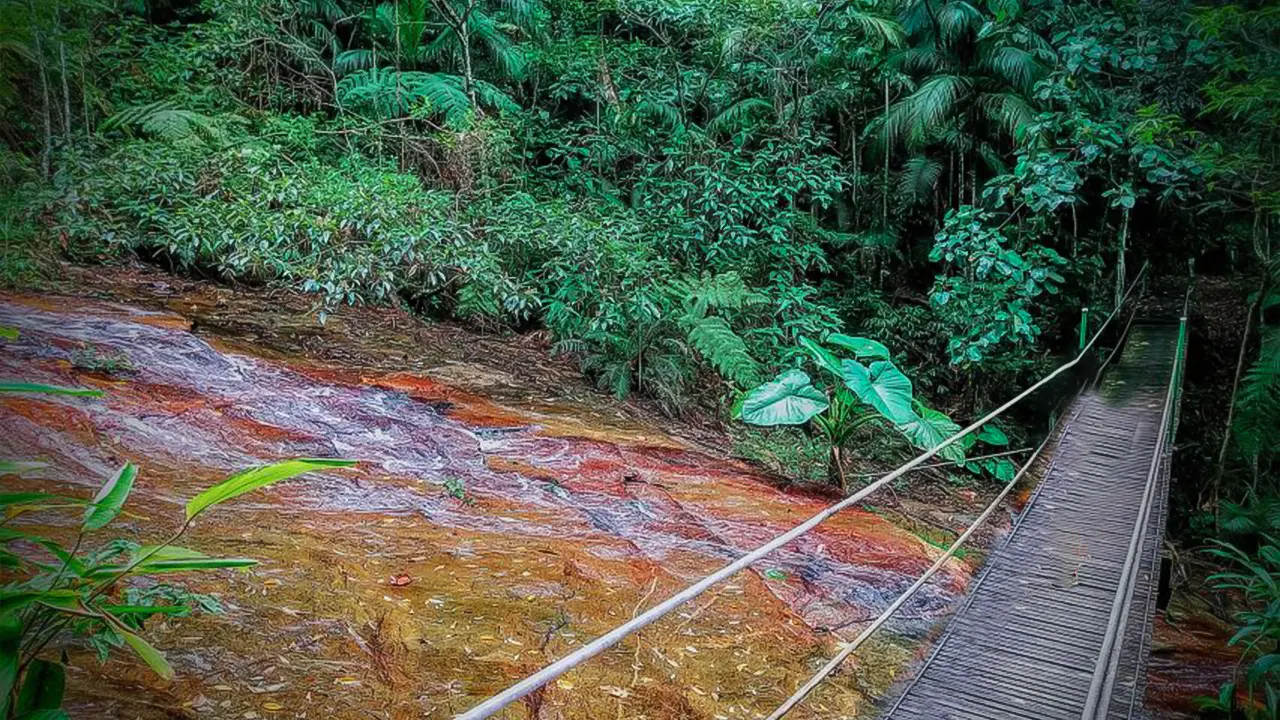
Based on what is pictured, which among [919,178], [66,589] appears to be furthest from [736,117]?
[66,589]

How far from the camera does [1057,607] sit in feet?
11.3

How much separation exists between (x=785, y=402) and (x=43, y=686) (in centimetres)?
440

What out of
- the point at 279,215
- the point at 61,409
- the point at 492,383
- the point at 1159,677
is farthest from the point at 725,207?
the point at 61,409

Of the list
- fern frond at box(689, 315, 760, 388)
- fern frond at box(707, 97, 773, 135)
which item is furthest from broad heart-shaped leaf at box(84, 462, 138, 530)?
fern frond at box(707, 97, 773, 135)

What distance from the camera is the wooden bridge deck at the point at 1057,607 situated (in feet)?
9.31

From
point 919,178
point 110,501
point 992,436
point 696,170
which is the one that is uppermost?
point 919,178

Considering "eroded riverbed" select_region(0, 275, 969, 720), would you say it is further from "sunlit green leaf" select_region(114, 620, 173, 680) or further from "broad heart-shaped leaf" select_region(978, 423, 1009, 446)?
"broad heart-shaped leaf" select_region(978, 423, 1009, 446)

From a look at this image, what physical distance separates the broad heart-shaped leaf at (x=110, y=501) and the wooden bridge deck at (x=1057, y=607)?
92.5 inches

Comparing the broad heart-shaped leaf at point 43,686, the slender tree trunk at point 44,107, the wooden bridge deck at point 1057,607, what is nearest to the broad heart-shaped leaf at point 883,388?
the wooden bridge deck at point 1057,607

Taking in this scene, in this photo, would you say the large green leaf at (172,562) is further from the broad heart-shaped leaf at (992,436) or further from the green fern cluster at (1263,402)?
the green fern cluster at (1263,402)

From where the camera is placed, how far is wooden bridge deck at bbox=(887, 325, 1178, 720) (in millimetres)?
2838

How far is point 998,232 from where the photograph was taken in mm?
7641

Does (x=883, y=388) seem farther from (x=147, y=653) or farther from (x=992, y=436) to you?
(x=147, y=653)

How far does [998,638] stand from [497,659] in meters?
1.94
